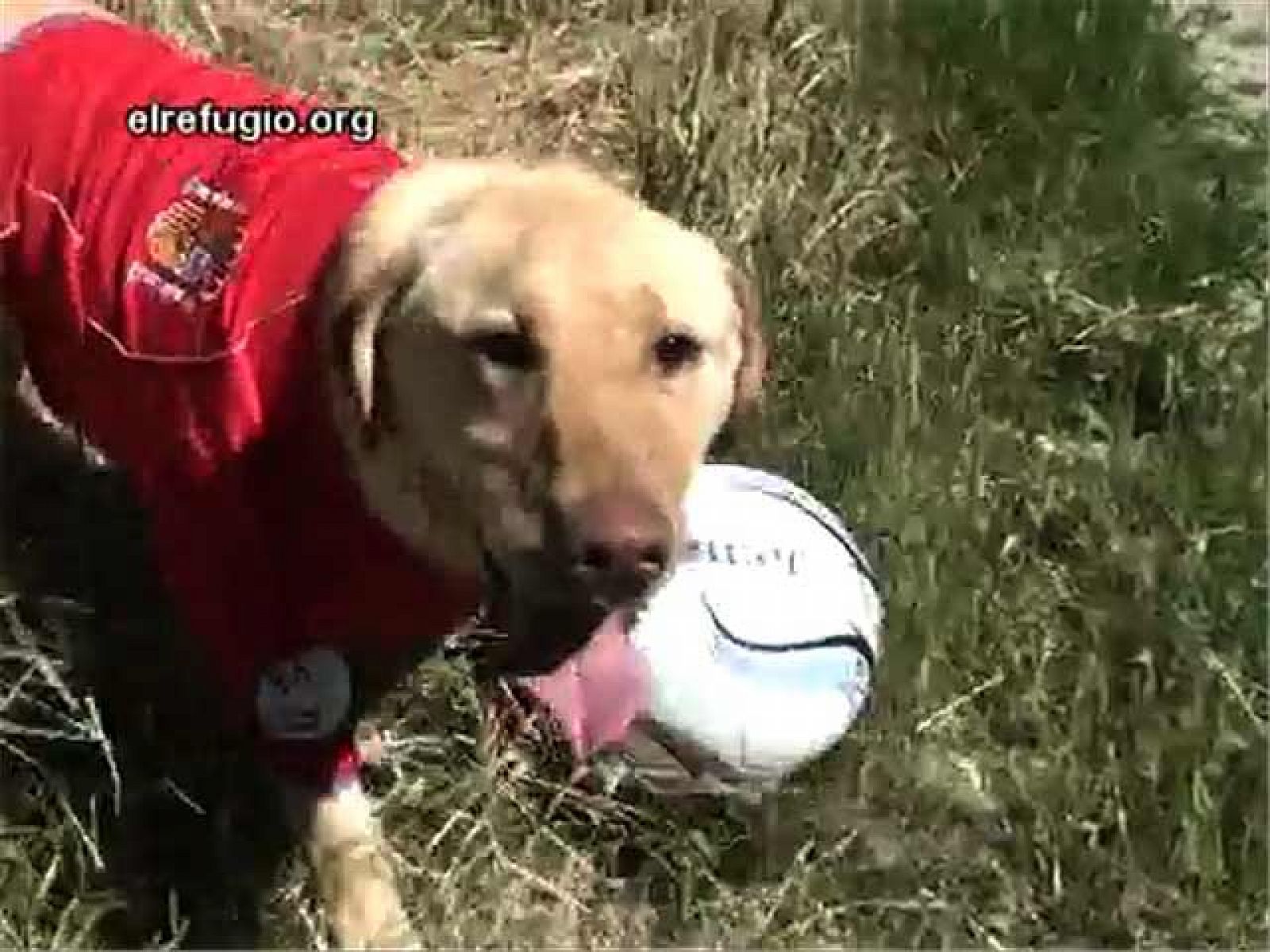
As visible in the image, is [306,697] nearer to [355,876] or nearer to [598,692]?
[355,876]

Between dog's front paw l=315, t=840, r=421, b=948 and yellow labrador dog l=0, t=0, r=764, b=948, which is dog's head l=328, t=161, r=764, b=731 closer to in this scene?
yellow labrador dog l=0, t=0, r=764, b=948

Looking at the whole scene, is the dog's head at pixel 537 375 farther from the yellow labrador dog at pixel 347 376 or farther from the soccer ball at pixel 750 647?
the soccer ball at pixel 750 647

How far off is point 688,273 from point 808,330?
2.71ft

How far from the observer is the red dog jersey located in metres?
2.50

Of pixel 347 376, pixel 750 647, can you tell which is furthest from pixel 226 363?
pixel 750 647

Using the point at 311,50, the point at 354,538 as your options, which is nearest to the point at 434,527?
the point at 354,538

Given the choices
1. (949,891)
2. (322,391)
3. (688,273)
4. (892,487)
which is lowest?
(949,891)

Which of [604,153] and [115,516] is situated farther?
[604,153]

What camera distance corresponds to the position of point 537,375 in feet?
7.30

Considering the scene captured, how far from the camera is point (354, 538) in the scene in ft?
8.18

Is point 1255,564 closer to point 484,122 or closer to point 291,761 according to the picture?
point 291,761

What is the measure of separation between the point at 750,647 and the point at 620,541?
0.60 meters

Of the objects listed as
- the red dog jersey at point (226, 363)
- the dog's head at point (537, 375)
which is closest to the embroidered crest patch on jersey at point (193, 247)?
the red dog jersey at point (226, 363)

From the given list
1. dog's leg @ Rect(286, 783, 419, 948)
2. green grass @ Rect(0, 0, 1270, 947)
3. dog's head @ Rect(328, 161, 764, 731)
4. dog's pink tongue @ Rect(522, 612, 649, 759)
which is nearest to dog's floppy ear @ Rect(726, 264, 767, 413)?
dog's head @ Rect(328, 161, 764, 731)
